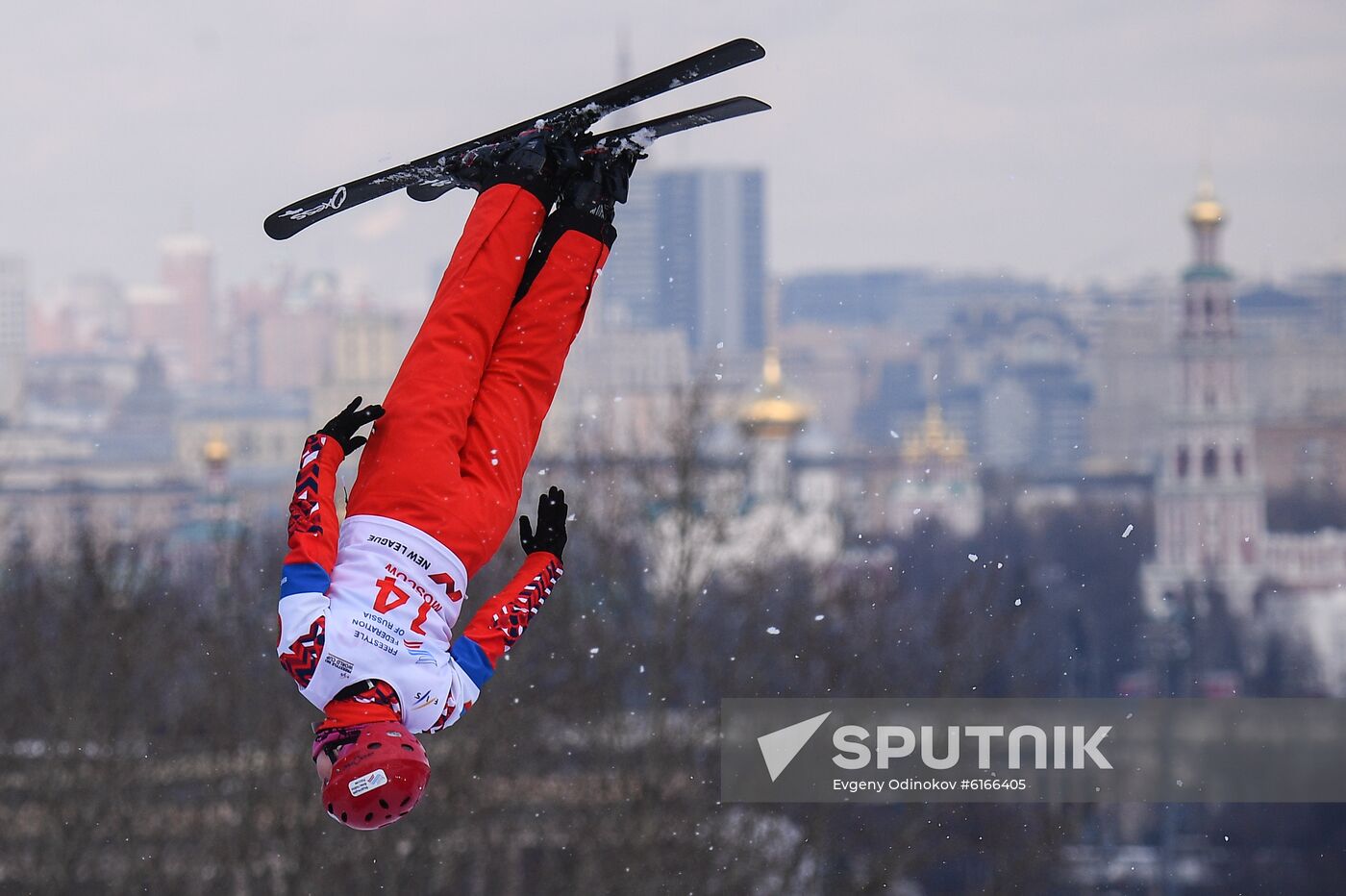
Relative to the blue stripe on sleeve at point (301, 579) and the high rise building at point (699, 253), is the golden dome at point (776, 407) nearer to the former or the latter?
the high rise building at point (699, 253)

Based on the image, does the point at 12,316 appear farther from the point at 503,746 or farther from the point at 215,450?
the point at 503,746

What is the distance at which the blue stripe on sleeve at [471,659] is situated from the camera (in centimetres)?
337

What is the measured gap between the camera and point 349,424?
10.5ft

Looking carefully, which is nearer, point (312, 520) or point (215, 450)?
point (312, 520)

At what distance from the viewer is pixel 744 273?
57.1 metres

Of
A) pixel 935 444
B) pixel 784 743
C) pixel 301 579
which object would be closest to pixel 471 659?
pixel 301 579

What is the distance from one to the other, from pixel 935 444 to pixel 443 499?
124 feet

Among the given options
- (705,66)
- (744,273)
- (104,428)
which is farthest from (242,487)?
(744,273)

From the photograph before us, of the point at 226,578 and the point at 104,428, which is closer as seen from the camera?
the point at 226,578

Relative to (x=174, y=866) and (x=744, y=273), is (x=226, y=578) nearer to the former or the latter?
(x=174, y=866)

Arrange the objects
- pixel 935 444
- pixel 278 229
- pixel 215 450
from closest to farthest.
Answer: pixel 278 229, pixel 215 450, pixel 935 444

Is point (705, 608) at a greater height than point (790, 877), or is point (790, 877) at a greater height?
point (705, 608)

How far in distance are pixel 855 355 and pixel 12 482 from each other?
2563cm

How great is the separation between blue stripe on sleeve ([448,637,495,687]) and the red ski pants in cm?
14
